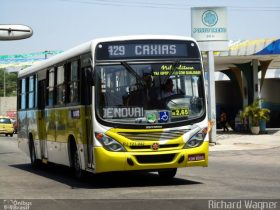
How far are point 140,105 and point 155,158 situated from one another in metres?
1.05

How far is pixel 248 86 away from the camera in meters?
40.6

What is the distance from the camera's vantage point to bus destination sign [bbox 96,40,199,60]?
511 inches

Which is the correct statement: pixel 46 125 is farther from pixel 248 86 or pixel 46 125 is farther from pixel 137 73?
pixel 248 86

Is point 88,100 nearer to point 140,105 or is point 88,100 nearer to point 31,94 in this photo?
point 140,105

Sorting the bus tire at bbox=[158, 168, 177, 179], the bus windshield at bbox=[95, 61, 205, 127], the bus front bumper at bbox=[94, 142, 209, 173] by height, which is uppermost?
the bus windshield at bbox=[95, 61, 205, 127]

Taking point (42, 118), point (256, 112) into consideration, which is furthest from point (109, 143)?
point (256, 112)

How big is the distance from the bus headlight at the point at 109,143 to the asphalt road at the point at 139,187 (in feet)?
2.50

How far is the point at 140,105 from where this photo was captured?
41.9 ft

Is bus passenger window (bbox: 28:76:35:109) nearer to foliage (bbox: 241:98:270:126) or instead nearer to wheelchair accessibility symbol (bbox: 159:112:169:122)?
wheelchair accessibility symbol (bbox: 159:112:169:122)

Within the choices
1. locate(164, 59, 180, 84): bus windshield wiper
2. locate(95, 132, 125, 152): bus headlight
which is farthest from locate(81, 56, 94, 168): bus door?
locate(164, 59, 180, 84): bus windshield wiper

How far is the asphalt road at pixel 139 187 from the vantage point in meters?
10.6

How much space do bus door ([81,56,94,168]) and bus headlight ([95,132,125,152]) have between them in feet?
1.12

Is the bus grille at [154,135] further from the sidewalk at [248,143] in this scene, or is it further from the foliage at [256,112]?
the foliage at [256,112]

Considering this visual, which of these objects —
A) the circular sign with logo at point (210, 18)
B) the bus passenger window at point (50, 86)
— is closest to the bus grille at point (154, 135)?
the bus passenger window at point (50, 86)
